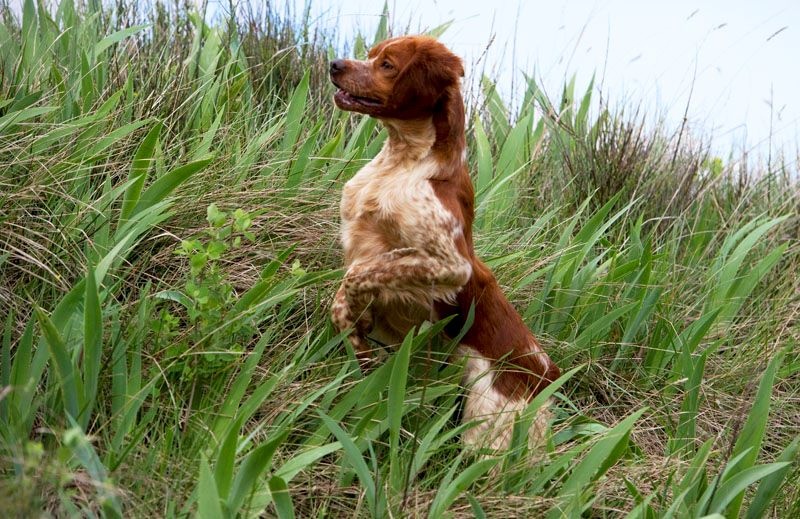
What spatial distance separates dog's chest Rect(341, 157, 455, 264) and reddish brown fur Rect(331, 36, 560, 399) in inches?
1.4

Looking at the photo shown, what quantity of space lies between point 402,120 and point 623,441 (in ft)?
3.96

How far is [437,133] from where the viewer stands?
3.24 metres

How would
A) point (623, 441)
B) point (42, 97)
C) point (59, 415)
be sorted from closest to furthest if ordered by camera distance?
point (59, 415) → point (623, 441) → point (42, 97)

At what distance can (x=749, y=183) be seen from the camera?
6457 millimetres

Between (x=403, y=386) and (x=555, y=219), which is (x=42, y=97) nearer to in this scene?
(x=403, y=386)

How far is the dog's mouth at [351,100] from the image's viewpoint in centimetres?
311

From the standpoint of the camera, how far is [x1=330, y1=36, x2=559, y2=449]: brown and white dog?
10.3 ft

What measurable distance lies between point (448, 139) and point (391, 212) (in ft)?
1.01

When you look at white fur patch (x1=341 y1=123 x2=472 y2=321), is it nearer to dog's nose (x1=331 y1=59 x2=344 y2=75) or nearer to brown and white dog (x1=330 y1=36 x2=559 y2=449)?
brown and white dog (x1=330 y1=36 x2=559 y2=449)

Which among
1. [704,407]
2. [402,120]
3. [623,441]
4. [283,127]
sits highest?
[402,120]

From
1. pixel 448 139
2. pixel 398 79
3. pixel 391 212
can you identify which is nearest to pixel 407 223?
pixel 391 212

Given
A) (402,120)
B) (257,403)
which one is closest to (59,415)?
(257,403)

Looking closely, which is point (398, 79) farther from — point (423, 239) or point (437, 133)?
point (423, 239)

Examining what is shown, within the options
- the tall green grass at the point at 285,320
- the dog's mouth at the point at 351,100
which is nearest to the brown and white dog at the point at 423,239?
the dog's mouth at the point at 351,100
